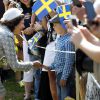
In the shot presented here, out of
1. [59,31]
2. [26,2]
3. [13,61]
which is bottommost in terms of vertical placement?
[13,61]

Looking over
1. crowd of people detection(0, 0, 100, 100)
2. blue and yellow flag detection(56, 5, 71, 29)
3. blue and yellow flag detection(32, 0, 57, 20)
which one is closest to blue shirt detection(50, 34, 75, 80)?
crowd of people detection(0, 0, 100, 100)

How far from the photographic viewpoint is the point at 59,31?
5000mm

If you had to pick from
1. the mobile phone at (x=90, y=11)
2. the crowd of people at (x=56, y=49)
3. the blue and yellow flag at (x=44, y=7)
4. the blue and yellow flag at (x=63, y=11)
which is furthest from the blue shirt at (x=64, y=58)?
the mobile phone at (x=90, y=11)

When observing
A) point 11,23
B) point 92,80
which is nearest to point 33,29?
point 11,23

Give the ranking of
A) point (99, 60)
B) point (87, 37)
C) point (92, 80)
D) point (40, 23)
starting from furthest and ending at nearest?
point (40, 23), point (92, 80), point (87, 37), point (99, 60)

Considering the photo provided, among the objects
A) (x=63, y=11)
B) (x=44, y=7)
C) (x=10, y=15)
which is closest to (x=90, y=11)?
(x=63, y=11)

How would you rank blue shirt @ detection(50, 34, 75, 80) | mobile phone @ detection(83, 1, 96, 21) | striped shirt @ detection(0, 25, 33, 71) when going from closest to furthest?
mobile phone @ detection(83, 1, 96, 21), striped shirt @ detection(0, 25, 33, 71), blue shirt @ detection(50, 34, 75, 80)

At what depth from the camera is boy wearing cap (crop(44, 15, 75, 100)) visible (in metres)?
4.87

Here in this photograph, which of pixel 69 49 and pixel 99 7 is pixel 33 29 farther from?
pixel 99 7

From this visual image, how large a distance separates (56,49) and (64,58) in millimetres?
184

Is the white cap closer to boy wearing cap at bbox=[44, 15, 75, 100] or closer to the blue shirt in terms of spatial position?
boy wearing cap at bbox=[44, 15, 75, 100]

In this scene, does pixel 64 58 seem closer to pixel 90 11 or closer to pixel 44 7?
pixel 44 7

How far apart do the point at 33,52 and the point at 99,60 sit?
380 centimetres

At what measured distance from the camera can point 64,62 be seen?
495 centimetres
